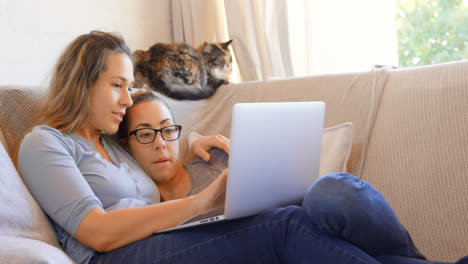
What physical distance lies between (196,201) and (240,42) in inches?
55.2

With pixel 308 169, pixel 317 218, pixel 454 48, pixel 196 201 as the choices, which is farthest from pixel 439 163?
pixel 454 48

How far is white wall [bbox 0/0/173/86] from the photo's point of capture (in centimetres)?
162

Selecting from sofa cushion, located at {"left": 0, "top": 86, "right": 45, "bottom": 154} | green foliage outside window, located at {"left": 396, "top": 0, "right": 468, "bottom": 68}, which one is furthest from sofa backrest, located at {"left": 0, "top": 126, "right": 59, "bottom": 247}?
green foliage outside window, located at {"left": 396, "top": 0, "right": 468, "bottom": 68}

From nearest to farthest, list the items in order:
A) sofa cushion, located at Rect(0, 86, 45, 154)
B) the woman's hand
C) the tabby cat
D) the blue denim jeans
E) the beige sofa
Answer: the blue denim jeans
the beige sofa
sofa cushion, located at Rect(0, 86, 45, 154)
the woman's hand
the tabby cat

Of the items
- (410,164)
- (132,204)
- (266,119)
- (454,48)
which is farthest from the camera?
(454,48)

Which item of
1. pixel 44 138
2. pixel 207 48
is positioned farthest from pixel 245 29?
pixel 44 138

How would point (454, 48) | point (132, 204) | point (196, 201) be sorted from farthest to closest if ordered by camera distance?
point (454, 48), point (132, 204), point (196, 201)

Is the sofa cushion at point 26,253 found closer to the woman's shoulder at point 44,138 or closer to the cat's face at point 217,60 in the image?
the woman's shoulder at point 44,138

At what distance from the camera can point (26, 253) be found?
646 millimetres

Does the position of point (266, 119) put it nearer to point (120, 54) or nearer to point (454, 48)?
point (120, 54)

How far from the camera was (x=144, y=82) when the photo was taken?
5.99 feet

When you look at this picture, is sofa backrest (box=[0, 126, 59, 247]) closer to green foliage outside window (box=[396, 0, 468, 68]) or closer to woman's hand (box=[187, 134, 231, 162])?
woman's hand (box=[187, 134, 231, 162])

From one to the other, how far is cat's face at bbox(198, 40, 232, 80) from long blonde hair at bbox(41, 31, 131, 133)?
0.80m

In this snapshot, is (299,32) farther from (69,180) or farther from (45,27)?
(69,180)
